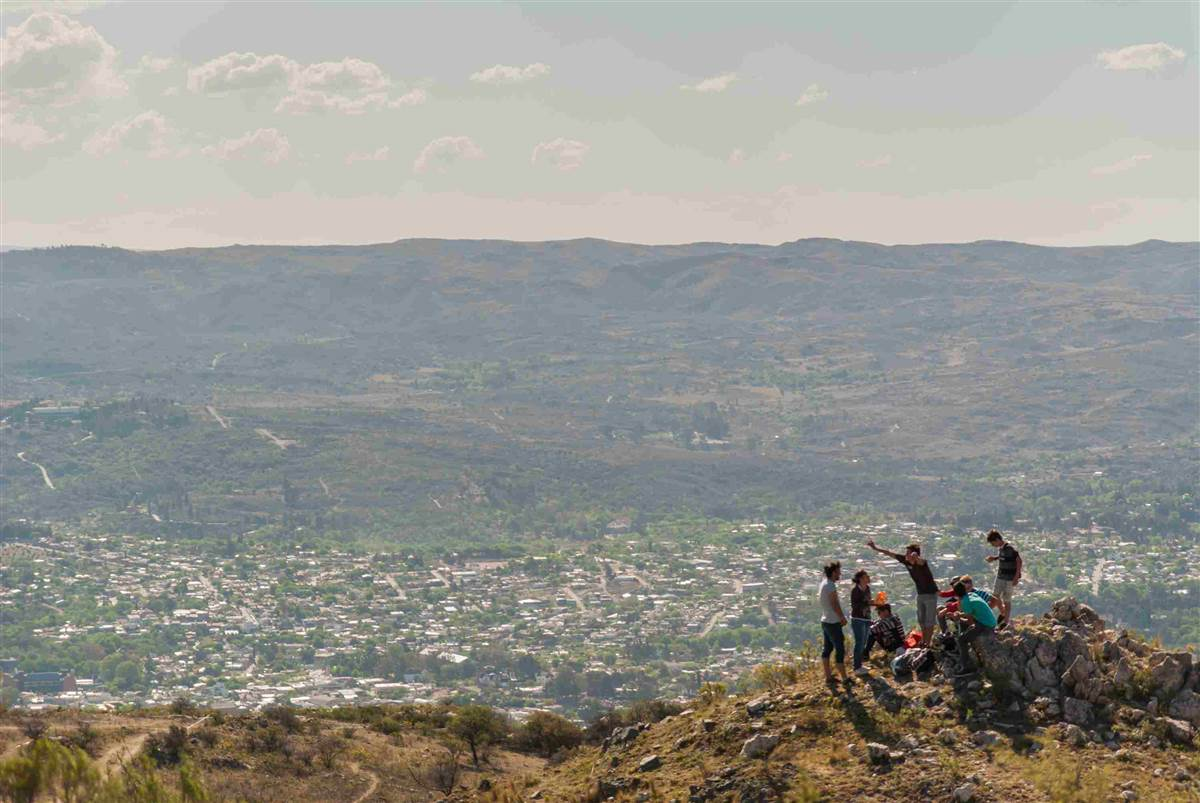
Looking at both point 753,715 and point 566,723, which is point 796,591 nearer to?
point 566,723

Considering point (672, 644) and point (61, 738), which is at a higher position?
point (61, 738)

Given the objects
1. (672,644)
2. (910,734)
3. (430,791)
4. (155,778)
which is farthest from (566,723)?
(672,644)

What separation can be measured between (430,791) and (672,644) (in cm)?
12534

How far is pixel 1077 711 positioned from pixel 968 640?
→ 2.23 meters

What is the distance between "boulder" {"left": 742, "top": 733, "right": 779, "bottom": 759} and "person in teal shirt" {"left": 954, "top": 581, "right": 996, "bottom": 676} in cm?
328

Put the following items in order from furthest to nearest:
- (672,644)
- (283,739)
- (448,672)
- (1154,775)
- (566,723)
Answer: (672,644)
(448,672)
(566,723)
(283,739)
(1154,775)

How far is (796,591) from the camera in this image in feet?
633

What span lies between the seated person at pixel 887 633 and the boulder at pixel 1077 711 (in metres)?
3.61

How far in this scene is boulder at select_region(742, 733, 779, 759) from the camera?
2550cm

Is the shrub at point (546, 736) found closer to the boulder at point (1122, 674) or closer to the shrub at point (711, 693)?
the shrub at point (711, 693)

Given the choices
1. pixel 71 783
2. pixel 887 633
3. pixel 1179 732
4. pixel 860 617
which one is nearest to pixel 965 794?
pixel 1179 732

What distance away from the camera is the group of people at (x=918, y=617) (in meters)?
26.0

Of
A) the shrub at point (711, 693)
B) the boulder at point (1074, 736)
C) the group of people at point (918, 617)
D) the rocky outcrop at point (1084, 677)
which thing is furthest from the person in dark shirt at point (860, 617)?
the boulder at point (1074, 736)

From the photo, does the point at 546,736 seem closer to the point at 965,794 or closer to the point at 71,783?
the point at 71,783
